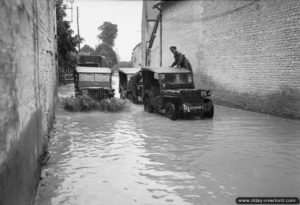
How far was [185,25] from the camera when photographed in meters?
20.0

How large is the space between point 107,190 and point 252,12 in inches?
438

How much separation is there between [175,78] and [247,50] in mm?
3505

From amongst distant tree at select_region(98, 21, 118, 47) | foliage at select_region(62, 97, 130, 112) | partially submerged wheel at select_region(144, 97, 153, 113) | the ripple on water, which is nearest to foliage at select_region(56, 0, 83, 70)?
foliage at select_region(62, 97, 130, 112)

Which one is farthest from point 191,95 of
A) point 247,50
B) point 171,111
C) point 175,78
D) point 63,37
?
point 63,37

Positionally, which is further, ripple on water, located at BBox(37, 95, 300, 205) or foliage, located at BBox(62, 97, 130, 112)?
foliage, located at BBox(62, 97, 130, 112)

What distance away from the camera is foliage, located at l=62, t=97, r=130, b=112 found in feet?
44.4

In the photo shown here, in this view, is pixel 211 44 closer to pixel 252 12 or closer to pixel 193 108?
pixel 252 12

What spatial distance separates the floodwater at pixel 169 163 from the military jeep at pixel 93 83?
4.24 metres

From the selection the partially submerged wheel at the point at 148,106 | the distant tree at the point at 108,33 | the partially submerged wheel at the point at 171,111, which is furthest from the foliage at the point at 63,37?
the distant tree at the point at 108,33

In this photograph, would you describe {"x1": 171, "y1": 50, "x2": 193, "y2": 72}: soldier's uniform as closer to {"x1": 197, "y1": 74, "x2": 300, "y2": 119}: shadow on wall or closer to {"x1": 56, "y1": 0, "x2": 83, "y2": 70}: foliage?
{"x1": 197, "y1": 74, "x2": 300, "y2": 119}: shadow on wall

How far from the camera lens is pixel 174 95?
11.4 m

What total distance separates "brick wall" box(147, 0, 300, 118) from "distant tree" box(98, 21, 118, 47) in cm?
6183

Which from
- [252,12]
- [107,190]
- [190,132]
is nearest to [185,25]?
[252,12]

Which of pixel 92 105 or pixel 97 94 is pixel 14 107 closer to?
pixel 92 105
